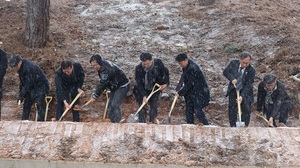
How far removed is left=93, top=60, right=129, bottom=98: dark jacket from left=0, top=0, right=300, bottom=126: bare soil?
1.18 meters

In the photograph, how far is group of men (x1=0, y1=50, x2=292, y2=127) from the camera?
21.8 ft

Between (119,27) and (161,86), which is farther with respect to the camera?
(119,27)

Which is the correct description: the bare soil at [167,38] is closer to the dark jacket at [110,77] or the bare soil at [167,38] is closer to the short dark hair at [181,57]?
the dark jacket at [110,77]

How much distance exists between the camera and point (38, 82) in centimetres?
707

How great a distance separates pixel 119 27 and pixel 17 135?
6428 mm

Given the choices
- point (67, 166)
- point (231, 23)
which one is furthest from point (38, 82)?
point (231, 23)

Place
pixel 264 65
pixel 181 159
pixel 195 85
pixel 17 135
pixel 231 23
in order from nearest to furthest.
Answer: pixel 181 159 → pixel 17 135 → pixel 195 85 → pixel 264 65 → pixel 231 23

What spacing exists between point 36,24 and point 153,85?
12.9ft

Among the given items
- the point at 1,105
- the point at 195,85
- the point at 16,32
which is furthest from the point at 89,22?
the point at 195,85

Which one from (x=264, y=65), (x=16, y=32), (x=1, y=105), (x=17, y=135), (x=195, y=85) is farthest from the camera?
(x=16, y=32)

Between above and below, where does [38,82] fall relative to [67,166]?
above

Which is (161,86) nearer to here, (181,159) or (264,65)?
(181,159)

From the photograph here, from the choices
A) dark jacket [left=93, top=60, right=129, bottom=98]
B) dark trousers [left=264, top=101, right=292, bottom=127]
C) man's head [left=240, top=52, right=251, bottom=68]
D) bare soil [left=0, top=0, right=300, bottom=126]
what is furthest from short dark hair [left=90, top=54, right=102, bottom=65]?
dark trousers [left=264, top=101, right=292, bottom=127]

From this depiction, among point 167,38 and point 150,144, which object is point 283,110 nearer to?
point 150,144
